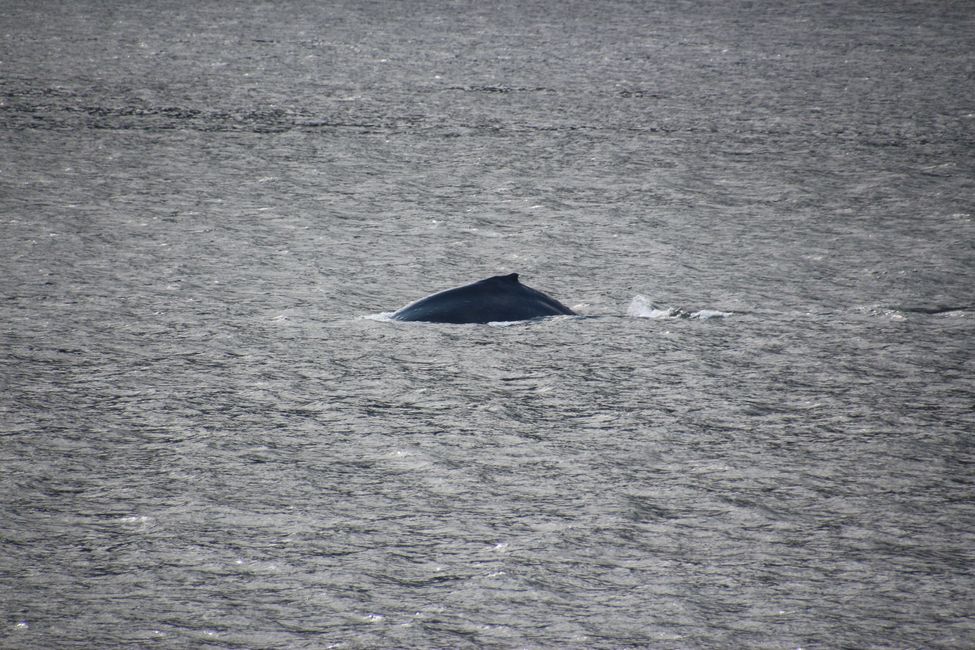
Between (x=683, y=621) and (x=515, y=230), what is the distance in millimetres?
2868

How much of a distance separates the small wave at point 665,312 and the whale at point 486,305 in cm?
19

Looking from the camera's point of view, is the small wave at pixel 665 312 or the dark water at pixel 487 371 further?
the small wave at pixel 665 312

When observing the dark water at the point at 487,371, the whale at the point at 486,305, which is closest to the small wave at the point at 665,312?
the dark water at the point at 487,371

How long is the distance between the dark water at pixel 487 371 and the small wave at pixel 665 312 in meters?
0.02

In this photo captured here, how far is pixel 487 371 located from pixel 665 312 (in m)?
0.73

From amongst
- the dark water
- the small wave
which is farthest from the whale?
the small wave

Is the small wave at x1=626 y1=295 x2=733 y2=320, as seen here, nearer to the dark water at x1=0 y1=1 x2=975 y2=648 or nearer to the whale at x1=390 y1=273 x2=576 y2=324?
the dark water at x1=0 y1=1 x2=975 y2=648

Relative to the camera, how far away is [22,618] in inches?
76.8

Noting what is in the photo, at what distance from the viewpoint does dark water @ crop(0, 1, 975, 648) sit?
80.9 inches

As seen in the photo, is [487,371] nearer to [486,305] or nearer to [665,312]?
[486,305]

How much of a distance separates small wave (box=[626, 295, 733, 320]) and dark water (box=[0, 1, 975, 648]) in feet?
0.07

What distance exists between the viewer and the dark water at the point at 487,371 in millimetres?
2055

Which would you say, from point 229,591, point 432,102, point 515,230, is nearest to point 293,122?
point 432,102

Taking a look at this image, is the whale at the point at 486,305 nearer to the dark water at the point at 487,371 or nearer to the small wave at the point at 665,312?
the dark water at the point at 487,371
